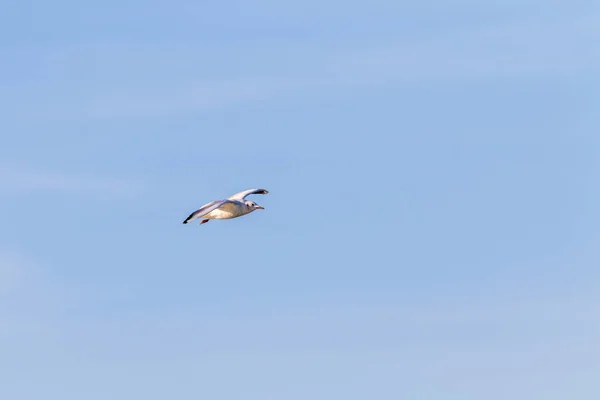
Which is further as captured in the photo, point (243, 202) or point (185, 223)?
point (243, 202)

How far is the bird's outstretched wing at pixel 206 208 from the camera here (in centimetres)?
13075

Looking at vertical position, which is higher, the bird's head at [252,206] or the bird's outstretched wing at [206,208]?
the bird's head at [252,206]

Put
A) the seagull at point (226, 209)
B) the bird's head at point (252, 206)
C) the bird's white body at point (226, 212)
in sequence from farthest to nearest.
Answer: the bird's head at point (252, 206) → the bird's white body at point (226, 212) → the seagull at point (226, 209)

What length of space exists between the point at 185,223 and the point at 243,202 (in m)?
14.9

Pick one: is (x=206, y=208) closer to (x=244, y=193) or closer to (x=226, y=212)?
(x=226, y=212)

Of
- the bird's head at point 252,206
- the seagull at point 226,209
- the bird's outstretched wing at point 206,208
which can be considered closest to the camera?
the bird's outstretched wing at point 206,208

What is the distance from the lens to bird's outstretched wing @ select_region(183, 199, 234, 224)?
130750 mm

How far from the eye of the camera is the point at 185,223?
127750mm

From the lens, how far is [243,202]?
466 feet

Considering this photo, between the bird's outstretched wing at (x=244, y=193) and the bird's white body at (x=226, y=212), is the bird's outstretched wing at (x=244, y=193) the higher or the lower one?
the higher one

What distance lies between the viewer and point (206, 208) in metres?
135

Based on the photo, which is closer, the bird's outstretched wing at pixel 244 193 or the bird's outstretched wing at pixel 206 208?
the bird's outstretched wing at pixel 206 208

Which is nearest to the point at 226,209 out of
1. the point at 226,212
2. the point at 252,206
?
the point at 226,212

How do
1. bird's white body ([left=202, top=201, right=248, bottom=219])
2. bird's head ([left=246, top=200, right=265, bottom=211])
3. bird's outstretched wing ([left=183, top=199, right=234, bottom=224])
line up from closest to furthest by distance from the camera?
bird's outstretched wing ([left=183, top=199, right=234, bottom=224]) → bird's white body ([left=202, top=201, right=248, bottom=219]) → bird's head ([left=246, top=200, right=265, bottom=211])
